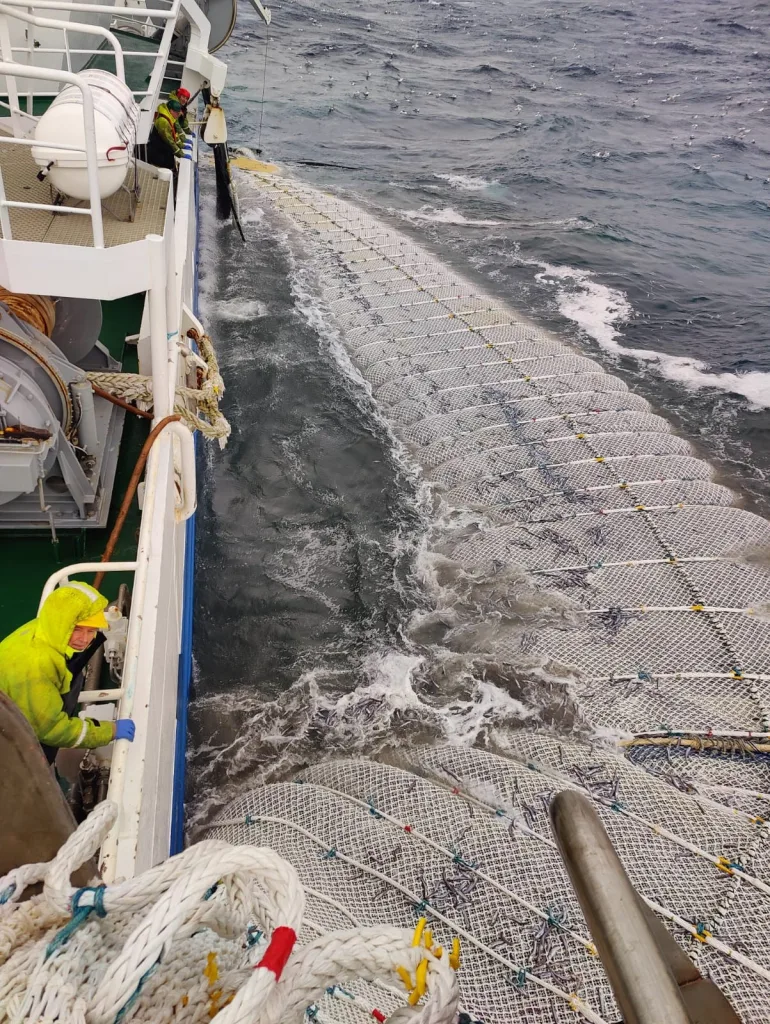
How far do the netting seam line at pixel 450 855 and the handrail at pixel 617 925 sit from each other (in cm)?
389

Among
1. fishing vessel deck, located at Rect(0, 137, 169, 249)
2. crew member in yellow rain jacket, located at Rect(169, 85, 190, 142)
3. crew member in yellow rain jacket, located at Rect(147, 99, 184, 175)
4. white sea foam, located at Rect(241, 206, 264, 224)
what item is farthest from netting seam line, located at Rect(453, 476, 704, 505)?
white sea foam, located at Rect(241, 206, 264, 224)

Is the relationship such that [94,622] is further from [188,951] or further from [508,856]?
[508,856]

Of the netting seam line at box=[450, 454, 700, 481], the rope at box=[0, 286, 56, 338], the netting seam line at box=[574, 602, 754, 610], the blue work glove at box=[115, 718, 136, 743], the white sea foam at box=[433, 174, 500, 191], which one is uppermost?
the white sea foam at box=[433, 174, 500, 191]

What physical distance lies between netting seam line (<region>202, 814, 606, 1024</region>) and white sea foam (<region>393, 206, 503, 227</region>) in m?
18.7

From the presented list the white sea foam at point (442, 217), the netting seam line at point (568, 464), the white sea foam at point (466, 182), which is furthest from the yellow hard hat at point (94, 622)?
the white sea foam at point (466, 182)

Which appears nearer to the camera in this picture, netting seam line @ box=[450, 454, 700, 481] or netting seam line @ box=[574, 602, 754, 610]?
netting seam line @ box=[574, 602, 754, 610]

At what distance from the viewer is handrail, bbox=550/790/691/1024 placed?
4.03 ft

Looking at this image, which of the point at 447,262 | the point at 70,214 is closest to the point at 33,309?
the point at 70,214

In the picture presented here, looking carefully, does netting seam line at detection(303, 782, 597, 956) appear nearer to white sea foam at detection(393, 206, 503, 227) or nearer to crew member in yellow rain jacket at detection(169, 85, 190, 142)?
crew member in yellow rain jacket at detection(169, 85, 190, 142)

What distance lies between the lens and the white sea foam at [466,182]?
2398 cm

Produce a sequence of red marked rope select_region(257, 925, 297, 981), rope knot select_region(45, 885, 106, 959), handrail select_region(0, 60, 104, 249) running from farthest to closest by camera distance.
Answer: handrail select_region(0, 60, 104, 249)
rope knot select_region(45, 885, 106, 959)
red marked rope select_region(257, 925, 297, 981)

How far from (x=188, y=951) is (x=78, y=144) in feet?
16.9

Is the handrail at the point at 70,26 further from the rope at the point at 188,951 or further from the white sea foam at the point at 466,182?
the white sea foam at the point at 466,182

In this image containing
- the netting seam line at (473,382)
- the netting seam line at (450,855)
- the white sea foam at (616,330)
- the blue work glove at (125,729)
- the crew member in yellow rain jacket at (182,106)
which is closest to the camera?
the blue work glove at (125,729)
